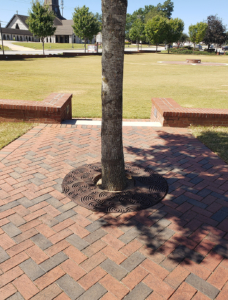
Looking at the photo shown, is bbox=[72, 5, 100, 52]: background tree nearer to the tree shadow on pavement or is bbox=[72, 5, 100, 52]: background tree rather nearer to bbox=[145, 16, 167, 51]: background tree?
bbox=[145, 16, 167, 51]: background tree

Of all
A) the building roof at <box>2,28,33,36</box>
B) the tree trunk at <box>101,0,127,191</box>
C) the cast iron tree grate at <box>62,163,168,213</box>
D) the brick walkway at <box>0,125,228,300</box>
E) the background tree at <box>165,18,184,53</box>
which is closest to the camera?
the brick walkway at <box>0,125,228,300</box>

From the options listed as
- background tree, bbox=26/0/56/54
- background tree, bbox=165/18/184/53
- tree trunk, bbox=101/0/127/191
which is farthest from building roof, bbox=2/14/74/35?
tree trunk, bbox=101/0/127/191

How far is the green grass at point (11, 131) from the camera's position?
231 inches

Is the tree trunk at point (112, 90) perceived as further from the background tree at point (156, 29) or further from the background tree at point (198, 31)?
the background tree at point (198, 31)

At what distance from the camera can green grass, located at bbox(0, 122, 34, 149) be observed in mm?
5868

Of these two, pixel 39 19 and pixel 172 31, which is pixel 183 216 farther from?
pixel 172 31

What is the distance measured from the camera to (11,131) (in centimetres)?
645

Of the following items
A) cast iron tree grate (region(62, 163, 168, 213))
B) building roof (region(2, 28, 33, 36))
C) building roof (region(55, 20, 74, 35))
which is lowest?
cast iron tree grate (region(62, 163, 168, 213))

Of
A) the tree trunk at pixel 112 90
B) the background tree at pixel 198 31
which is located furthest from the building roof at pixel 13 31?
the tree trunk at pixel 112 90

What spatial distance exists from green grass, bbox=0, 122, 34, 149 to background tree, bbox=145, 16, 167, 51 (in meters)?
63.9

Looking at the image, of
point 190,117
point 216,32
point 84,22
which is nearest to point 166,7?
point 216,32

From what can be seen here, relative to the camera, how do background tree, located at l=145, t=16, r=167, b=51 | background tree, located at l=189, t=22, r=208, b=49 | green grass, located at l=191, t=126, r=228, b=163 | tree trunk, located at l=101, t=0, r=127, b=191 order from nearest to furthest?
tree trunk, located at l=101, t=0, r=127, b=191
green grass, located at l=191, t=126, r=228, b=163
background tree, located at l=145, t=16, r=167, b=51
background tree, located at l=189, t=22, r=208, b=49

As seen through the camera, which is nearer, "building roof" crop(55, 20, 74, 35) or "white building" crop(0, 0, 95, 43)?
"white building" crop(0, 0, 95, 43)

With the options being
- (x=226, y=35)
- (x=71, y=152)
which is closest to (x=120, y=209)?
(x=71, y=152)
